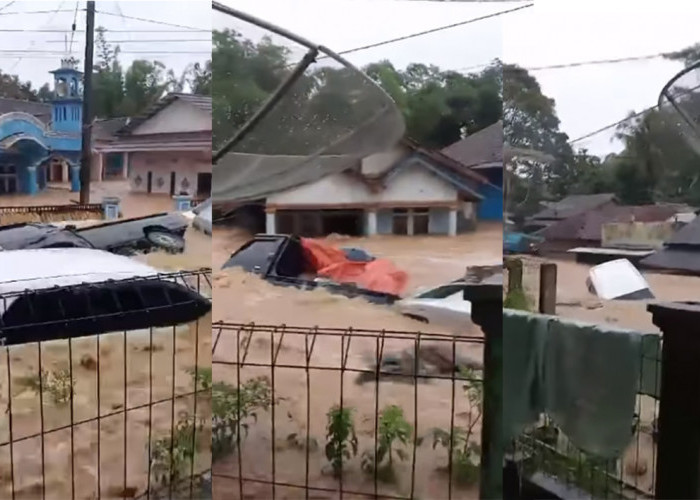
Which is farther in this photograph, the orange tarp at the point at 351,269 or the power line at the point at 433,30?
the orange tarp at the point at 351,269

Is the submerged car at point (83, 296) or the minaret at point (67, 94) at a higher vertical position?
the minaret at point (67, 94)

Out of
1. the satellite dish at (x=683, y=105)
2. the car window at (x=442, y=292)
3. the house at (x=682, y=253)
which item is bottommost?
the car window at (x=442, y=292)

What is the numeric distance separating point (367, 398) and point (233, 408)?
1.45 ft

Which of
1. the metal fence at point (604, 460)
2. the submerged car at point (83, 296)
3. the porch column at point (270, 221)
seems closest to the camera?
the submerged car at point (83, 296)

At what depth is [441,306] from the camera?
102 inches

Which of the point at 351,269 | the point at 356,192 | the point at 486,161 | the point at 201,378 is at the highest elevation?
the point at 486,161

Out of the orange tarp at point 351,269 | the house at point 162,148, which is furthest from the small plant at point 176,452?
the house at point 162,148

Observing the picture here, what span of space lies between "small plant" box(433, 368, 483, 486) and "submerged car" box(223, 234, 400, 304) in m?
0.38

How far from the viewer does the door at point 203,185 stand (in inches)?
101

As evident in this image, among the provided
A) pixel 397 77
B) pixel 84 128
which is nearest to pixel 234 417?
pixel 84 128

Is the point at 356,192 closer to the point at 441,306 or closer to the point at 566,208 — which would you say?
the point at 441,306

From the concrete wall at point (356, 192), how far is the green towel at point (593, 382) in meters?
0.58

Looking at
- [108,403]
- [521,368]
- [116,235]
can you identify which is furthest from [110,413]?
[521,368]

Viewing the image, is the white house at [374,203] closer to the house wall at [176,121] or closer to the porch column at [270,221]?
the porch column at [270,221]
